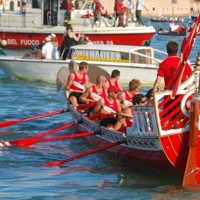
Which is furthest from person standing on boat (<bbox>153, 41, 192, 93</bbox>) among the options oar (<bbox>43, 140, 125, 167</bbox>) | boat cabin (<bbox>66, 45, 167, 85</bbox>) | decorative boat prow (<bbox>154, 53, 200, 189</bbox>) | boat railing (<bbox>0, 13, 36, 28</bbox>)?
boat railing (<bbox>0, 13, 36, 28</bbox>)

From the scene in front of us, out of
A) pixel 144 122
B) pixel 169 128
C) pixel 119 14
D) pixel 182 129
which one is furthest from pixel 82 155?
pixel 119 14

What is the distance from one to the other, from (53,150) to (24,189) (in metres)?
3.20

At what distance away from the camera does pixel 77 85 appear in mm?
17547

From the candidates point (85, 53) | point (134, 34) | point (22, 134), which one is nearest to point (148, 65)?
point (85, 53)

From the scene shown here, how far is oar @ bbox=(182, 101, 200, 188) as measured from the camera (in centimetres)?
1209

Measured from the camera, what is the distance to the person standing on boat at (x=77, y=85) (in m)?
17.4

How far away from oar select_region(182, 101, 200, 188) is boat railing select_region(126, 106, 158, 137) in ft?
1.72

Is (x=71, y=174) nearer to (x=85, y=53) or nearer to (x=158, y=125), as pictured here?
(x=158, y=125)

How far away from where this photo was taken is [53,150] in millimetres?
15828

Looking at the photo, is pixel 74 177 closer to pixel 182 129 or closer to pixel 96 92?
pixel 182 129

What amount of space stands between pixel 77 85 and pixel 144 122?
511 centimetres

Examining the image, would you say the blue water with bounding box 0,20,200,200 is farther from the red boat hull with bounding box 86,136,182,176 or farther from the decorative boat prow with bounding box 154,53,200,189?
the decorative boat prow with bounding box 154,53,200,189

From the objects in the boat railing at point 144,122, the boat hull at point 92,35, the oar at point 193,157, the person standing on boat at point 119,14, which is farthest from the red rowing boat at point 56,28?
the oar at point 193,157

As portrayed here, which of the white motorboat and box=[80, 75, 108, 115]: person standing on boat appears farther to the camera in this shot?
the white motorboat
